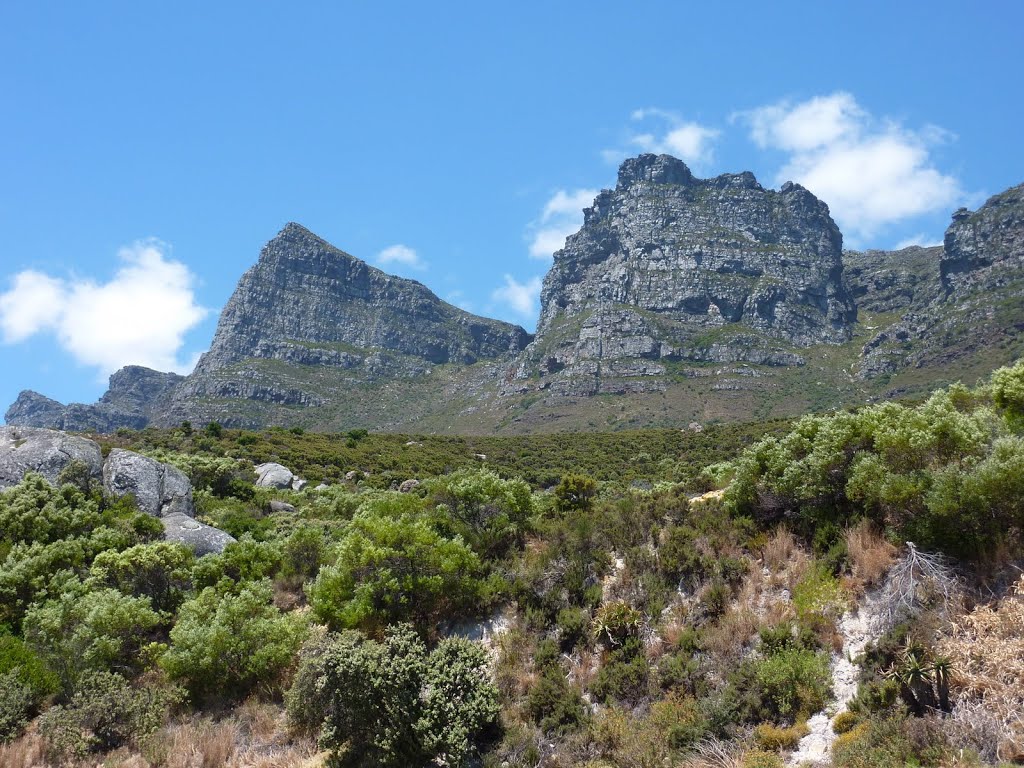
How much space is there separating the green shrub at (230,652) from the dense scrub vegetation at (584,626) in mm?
60

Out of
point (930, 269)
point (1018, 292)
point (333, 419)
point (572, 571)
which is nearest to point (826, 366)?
point (1018, 292)

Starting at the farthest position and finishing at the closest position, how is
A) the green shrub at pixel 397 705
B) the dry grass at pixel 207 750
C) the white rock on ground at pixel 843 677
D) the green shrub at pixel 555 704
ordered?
the dry grass at pixel 207 750, the green shrub at pixel 555 704, the green shrub at pixel 397 705, the white rock on ground at pixel 843 677

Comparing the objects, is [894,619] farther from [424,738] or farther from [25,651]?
[25,651]

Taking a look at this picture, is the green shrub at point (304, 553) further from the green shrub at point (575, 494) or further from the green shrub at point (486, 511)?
the green shrub at point (575, 494)

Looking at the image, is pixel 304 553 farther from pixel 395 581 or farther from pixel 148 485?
pixel 148 485

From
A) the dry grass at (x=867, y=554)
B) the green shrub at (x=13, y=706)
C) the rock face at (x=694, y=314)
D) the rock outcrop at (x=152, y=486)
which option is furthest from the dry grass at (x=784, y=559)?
the rock face at (x=694, y=314)

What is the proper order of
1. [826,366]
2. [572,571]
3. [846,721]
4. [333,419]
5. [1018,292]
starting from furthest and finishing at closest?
[333,419], [826,366], [1018,292], [572,571], [846,721]

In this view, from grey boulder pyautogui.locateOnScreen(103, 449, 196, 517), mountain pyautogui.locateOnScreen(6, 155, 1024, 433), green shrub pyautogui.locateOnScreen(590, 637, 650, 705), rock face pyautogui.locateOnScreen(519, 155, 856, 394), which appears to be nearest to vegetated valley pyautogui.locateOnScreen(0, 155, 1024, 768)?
green shrub pyautogui.locateOnScreen(590, 637, 650, 705)

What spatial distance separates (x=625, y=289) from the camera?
7466 inches

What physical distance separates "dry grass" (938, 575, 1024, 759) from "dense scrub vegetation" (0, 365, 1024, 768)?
30 mm

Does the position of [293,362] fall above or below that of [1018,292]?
above

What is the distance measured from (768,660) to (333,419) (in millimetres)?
156874

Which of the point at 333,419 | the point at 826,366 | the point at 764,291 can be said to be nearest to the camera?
the point at 826,366

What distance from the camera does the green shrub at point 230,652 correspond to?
13.0 meters
